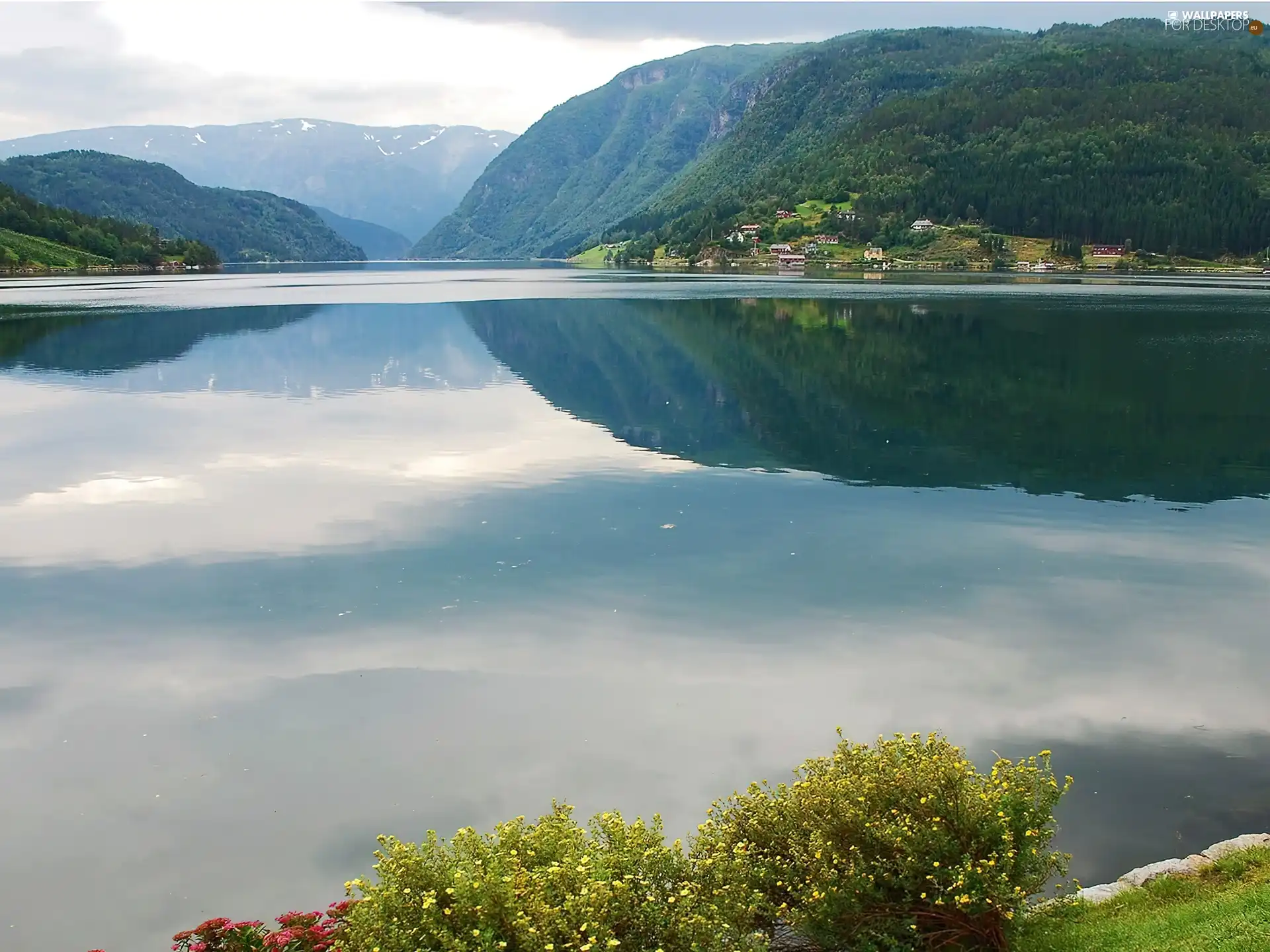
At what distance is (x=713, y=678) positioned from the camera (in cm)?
1923

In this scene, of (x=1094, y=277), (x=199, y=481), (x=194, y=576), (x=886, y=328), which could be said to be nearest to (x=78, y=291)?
(x=886, y=328)

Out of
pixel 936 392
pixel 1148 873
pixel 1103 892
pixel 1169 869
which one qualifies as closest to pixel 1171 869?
pixel 1169 869

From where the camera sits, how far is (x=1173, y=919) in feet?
35.3

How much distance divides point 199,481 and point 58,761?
21.2m

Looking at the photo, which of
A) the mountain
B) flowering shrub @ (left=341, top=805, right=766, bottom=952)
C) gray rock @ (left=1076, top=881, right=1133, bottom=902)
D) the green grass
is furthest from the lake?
flowering shrub @ (left=341, top=805, right=766, bottom=952)

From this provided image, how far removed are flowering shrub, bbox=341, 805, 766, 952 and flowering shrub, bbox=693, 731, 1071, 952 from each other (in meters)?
0.61

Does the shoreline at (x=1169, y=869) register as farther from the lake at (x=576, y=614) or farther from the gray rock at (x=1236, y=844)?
the lake at (x=576, y=614)

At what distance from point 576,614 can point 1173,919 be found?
13759 mm

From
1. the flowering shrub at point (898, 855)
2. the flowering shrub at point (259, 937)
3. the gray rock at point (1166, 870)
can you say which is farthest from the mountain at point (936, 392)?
the flowering shrub at point (259, 937)

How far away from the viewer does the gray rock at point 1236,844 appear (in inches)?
504

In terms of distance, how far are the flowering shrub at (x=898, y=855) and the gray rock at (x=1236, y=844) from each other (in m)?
3.16

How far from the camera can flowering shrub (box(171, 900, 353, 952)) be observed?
10250mm

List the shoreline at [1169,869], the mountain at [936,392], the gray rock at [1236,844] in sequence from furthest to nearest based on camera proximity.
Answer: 1. the mountain at [936,392]
2. the gray rock at [1236,844]
3. the shoreline at [1169,869]

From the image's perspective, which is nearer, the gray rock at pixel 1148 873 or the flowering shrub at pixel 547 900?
the flowering shrub at pixel 547 900
